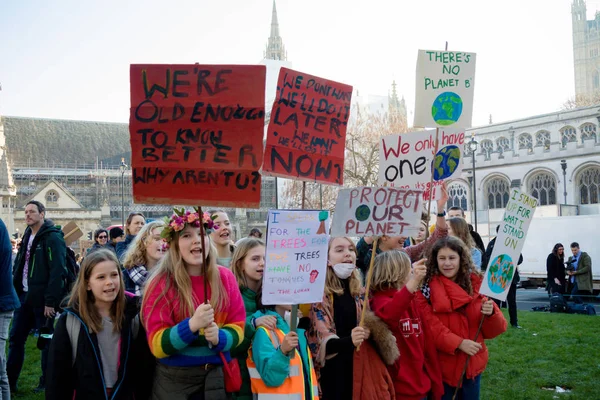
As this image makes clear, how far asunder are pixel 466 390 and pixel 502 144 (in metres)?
46.2

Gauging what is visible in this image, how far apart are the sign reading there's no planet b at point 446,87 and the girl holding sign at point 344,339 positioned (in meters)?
1.87

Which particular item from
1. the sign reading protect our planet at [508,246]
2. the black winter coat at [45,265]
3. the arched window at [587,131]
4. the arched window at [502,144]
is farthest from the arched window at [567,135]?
the black winter coat at [45,265]

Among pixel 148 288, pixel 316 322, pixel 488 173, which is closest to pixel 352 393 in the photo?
pixel 316 322

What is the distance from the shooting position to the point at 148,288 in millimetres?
3547

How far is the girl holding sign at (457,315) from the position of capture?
14.3ft

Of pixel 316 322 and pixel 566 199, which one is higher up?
pixel 566 199

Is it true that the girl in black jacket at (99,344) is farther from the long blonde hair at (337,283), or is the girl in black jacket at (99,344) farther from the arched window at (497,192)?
the arched window at (497,192)

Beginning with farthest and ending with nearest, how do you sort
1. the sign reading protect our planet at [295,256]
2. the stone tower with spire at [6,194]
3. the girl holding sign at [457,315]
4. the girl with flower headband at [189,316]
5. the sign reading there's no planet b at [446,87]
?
the stone tower with spire at [6,194]
the sign reading there's no planet b at [446,87]
the girl holding sign at [457,315]
the sign reading protect our planet at [295,256]
the girl with flower headband at [189,316]

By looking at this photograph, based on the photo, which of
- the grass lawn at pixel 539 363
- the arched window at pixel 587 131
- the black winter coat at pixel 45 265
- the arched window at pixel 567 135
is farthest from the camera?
the arched window at pixel 567 135

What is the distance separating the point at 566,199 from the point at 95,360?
42444 millimetres

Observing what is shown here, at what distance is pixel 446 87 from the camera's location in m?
5.66

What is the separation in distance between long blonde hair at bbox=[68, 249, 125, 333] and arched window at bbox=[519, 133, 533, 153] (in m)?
45.4

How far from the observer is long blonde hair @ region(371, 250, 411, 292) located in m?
4.41

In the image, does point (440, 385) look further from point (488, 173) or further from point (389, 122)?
point (488, 173)
